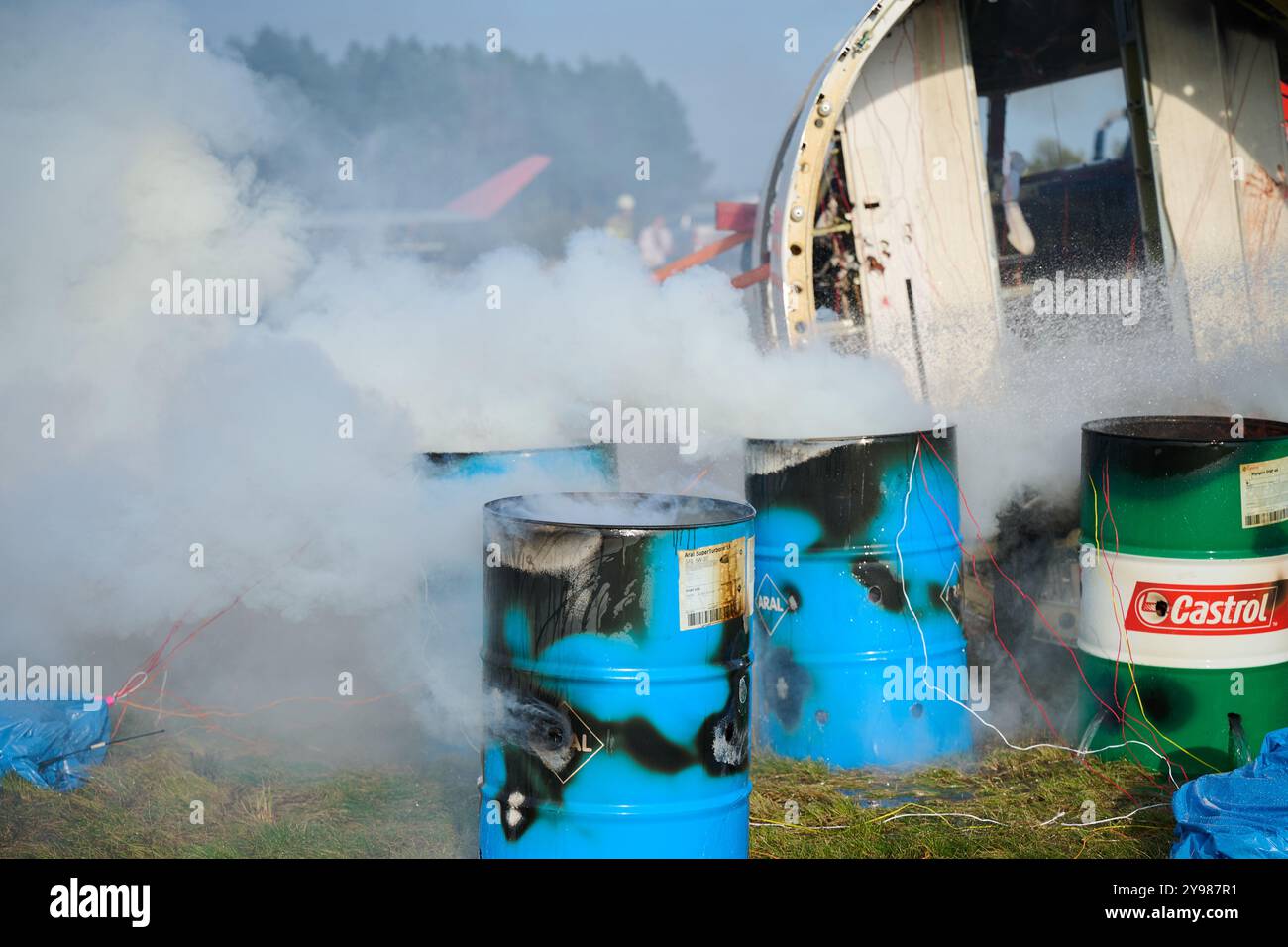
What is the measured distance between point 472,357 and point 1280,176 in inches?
197

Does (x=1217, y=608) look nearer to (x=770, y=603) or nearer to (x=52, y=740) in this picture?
(x=770, y=603)

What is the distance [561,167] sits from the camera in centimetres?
3120

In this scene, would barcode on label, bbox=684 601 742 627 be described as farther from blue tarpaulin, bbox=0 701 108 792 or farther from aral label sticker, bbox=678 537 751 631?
blue tarpaulin, bbox=0 701 108 792

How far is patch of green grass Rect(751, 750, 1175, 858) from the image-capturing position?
14.9 ft

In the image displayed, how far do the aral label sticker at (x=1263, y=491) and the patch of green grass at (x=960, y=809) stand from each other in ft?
3.47

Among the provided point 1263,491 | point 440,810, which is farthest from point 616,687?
point 1263,491

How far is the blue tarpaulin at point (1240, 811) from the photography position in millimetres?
3809

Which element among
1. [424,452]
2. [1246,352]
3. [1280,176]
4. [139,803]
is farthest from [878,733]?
[1280,176]

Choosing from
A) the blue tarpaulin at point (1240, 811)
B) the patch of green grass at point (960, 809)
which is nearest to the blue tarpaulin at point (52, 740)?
the patch of green grass at point (960, 809)

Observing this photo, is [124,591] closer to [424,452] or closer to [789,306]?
[424,452]

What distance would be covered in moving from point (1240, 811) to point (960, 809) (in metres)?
1.17

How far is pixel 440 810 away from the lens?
16.1 ft

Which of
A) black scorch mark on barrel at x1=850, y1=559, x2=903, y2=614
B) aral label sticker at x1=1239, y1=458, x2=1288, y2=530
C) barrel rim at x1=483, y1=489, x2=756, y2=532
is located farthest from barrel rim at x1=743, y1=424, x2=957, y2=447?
aral label sticker at x1=1239, y1=458, x2=1288, y2=530

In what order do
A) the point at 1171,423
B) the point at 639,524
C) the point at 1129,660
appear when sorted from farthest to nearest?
the point at 1171,423 < the point at 1129,660 < the point at 639,524
